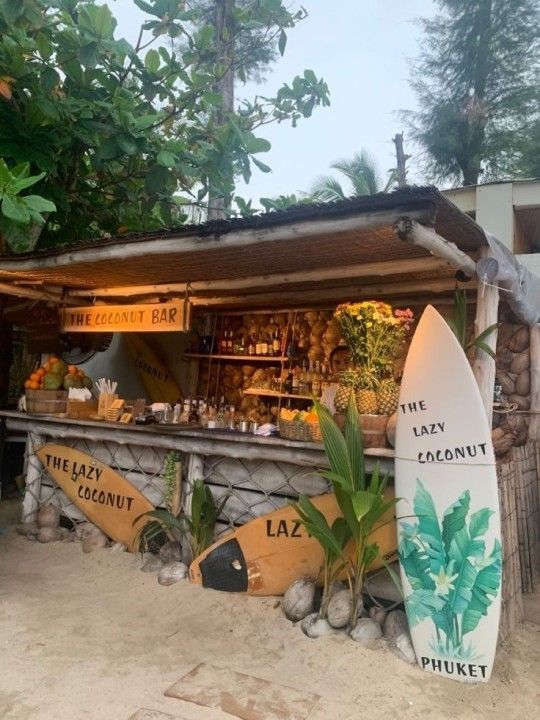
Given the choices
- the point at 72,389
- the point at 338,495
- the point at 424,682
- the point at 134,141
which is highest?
the point at 134,141

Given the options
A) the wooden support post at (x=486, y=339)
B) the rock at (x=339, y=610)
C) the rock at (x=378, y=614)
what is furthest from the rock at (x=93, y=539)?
the wooden support post at (x=486, y=339)

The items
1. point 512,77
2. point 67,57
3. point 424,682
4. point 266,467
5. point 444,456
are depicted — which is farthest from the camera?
point 512,77

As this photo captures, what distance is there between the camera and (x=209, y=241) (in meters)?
3.38

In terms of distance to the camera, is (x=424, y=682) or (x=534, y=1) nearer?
(x=424, y=682)

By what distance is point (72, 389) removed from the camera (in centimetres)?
524

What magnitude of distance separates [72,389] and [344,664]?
11.2 ft

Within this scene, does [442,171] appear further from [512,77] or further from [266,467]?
[266,467]

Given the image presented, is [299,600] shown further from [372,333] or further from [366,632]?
[372,333]

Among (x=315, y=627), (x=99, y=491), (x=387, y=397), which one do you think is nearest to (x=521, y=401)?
(x=387, y=397)

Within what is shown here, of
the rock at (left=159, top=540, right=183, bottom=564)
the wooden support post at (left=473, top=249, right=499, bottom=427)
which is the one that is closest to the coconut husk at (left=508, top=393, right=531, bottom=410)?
the wooden support post at (left=473, top=249, right=499, bottom=427)

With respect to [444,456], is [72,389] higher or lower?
higher

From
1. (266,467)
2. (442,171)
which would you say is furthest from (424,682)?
(442,171)

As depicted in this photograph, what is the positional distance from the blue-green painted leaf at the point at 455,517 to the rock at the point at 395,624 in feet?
1.87

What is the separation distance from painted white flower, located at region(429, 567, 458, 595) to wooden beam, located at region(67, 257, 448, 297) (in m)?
1.86
